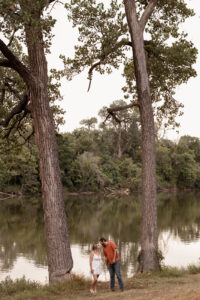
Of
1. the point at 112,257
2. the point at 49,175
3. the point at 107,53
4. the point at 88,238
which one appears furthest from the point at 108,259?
the point at 88,238

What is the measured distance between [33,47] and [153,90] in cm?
561

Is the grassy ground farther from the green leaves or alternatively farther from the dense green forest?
the dense green forest

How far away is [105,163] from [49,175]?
206 feet

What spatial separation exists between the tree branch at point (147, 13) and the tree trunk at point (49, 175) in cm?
368

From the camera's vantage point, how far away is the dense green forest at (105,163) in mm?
56791

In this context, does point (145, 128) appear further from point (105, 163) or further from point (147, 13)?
point (105, 163)

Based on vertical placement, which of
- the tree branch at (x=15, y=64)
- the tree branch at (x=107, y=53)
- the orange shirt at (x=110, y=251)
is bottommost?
the orange shirt at (x=110, y=251)

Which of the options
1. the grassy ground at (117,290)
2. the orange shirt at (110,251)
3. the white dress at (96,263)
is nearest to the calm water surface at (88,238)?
the grassy ground at (117,290)

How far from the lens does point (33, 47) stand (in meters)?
9.17

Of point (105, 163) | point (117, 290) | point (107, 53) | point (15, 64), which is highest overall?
point (105, 163)

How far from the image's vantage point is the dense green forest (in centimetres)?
5679

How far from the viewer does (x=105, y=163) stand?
71875 mm

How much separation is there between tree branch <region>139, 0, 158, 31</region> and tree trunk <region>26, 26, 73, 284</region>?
3.68m

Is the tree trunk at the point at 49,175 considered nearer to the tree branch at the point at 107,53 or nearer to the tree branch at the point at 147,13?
the tree branch at the point at 107,53
